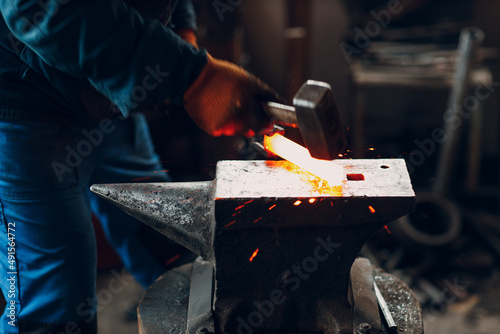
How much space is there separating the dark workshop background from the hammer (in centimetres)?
97

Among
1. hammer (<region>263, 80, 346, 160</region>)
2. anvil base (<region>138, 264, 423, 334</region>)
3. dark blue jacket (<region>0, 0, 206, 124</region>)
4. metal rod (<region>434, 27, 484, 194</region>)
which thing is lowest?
metal rod (<region>434, 27, 484, 194</region>)

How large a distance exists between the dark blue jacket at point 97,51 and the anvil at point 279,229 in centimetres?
26

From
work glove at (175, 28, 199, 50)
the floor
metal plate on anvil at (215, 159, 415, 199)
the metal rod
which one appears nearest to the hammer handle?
metal plate on anvil at (215, 159, 415, 199)

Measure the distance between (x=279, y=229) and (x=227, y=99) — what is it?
1.14 ft

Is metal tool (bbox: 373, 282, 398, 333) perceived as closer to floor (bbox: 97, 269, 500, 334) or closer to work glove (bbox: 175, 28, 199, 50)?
work glove (bbox: 175, 28, 199, 50)

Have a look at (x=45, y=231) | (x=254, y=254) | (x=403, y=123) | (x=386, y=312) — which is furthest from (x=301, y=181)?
(x=403, y=123)

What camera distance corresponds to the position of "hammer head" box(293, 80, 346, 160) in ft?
2.96

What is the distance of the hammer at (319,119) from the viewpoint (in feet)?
2.96

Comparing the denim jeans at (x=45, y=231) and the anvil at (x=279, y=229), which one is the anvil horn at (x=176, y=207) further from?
the denim jeans at (x=45, y=231)

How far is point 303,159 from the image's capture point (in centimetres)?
114

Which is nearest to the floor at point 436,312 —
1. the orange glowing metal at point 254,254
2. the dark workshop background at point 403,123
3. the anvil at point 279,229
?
the dark workshop background at point 403,123

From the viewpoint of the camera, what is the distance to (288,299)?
3.58 feet

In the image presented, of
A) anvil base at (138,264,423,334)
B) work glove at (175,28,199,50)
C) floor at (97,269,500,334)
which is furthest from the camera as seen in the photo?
floor at (97,269,500,334)

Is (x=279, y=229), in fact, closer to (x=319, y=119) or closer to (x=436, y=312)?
(x=319, y=119)
